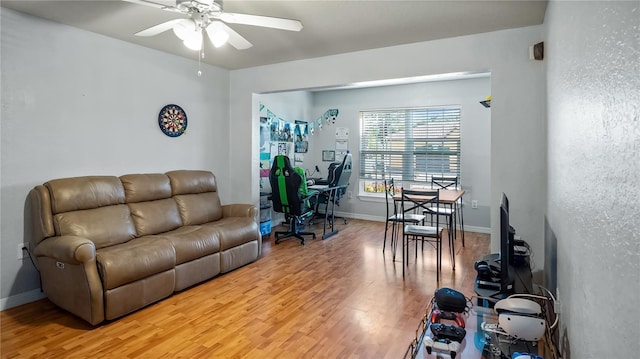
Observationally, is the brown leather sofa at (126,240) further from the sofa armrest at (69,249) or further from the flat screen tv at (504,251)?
the flat screen tv at (504,251)

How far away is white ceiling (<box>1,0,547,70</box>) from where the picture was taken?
2779 mm

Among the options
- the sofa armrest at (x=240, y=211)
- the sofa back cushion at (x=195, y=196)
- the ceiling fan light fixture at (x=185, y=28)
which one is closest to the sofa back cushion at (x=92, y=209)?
the sofa back cushion at (x=195, y=196)

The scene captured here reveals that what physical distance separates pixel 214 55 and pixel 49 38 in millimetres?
1628

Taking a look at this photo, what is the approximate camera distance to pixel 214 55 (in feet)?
14.1

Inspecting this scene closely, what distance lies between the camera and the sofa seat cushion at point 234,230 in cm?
373

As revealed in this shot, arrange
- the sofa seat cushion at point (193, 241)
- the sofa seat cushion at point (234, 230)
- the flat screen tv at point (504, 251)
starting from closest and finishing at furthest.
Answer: the flat screen tv at point (504, 251), the sofa seat cushion at point (193, 241), the sofa seat cushion at point (234, 230)

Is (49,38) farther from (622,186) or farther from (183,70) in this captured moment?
(622,186)

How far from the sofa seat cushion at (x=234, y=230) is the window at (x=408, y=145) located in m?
3.20

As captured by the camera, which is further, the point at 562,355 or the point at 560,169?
the point at 560,169

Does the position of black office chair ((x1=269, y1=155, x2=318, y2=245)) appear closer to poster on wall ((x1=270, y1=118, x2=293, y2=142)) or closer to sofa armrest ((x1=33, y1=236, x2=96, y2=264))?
poster on wall ((x1=270, y1=118, x2=293, y2=142))

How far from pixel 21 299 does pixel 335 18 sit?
3.68m

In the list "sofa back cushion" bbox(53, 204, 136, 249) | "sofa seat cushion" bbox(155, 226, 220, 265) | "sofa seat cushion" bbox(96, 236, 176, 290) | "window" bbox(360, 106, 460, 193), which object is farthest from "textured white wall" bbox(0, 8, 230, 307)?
"window" bbox(360, 106, 460, 193)

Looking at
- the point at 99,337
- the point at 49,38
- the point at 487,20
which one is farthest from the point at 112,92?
the point at 487,20

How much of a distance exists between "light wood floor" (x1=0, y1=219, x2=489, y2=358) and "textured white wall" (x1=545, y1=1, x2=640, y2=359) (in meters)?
1.25
